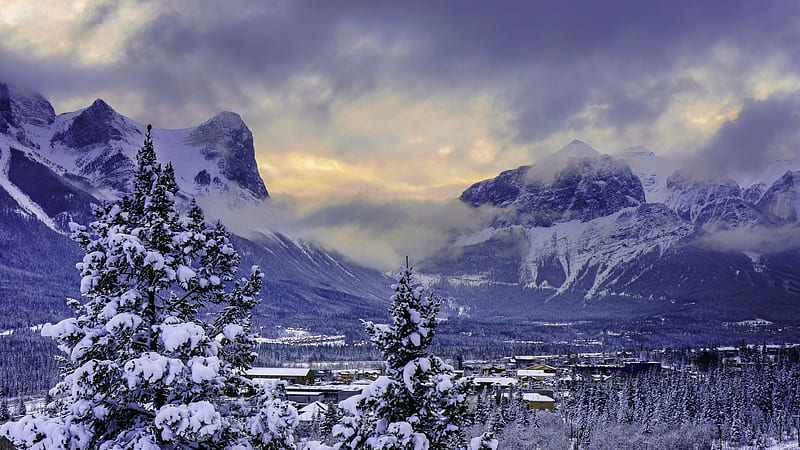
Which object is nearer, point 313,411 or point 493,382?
point 313,411

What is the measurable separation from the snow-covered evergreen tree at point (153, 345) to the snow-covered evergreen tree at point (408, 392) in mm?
2151

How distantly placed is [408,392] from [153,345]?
6.67m

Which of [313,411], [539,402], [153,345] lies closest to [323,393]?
[313,411]

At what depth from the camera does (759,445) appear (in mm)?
93625

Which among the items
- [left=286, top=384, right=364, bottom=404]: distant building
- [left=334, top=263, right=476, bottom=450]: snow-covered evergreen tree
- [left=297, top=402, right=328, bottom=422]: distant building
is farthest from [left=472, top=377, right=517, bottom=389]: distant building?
[left=334, top=263, right=476, bottom=450]: snow-covered evergreen tree

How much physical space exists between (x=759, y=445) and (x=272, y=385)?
100603mm

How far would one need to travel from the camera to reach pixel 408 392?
663 inches

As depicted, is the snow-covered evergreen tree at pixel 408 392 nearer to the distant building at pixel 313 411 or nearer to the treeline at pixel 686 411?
the treeline at pixel 686 411

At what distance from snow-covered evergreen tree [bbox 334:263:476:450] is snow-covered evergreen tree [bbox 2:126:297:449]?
215 centimetres

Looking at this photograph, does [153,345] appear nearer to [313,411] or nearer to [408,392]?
[408,392]

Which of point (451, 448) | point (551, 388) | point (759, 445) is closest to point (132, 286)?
point (451, 448)

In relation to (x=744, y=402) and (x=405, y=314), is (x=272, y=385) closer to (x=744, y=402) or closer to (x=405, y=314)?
(x=405, y=314)

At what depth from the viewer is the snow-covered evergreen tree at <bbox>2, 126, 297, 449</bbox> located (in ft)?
43.8

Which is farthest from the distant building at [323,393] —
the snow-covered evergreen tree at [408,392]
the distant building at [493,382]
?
the snow-covered evergreen tree at [408,392]
